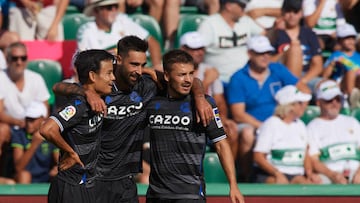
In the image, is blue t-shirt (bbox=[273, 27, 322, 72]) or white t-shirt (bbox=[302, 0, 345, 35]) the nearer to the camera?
blue t-shirt (bbox=[273, 27, 322, 72])

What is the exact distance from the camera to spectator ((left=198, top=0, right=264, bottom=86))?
10852mm

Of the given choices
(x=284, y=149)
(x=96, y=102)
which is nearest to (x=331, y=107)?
(x=284, y=149)

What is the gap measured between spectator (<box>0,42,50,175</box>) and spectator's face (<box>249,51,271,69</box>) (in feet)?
7.08

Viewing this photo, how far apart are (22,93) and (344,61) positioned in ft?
11.9

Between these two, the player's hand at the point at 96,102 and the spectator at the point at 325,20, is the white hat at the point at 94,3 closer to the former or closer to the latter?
the spectator at the point at 325,20

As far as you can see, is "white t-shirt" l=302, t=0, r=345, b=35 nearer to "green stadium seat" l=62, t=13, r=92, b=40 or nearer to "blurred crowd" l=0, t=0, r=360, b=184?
"blurred crowd" l=0, t=0, r=360, b=184

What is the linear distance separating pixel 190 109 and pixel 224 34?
4.05m

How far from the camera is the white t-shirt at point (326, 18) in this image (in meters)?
11.8

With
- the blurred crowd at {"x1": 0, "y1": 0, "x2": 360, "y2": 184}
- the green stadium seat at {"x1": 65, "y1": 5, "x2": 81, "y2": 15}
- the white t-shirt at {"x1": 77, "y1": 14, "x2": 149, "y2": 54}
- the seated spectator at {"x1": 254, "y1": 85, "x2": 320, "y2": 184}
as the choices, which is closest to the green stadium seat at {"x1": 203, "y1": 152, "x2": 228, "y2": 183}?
the blurred crowd at {"x1": 0, "y1": 0, "x2": 360, "y2": 184}

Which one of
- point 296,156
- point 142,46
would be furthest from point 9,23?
point 142,46

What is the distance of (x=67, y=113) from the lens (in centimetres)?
647

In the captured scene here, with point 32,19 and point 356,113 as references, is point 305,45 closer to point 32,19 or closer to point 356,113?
point 356,113

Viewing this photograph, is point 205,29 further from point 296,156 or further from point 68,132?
point 68,132

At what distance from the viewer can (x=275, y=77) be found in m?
10.5
